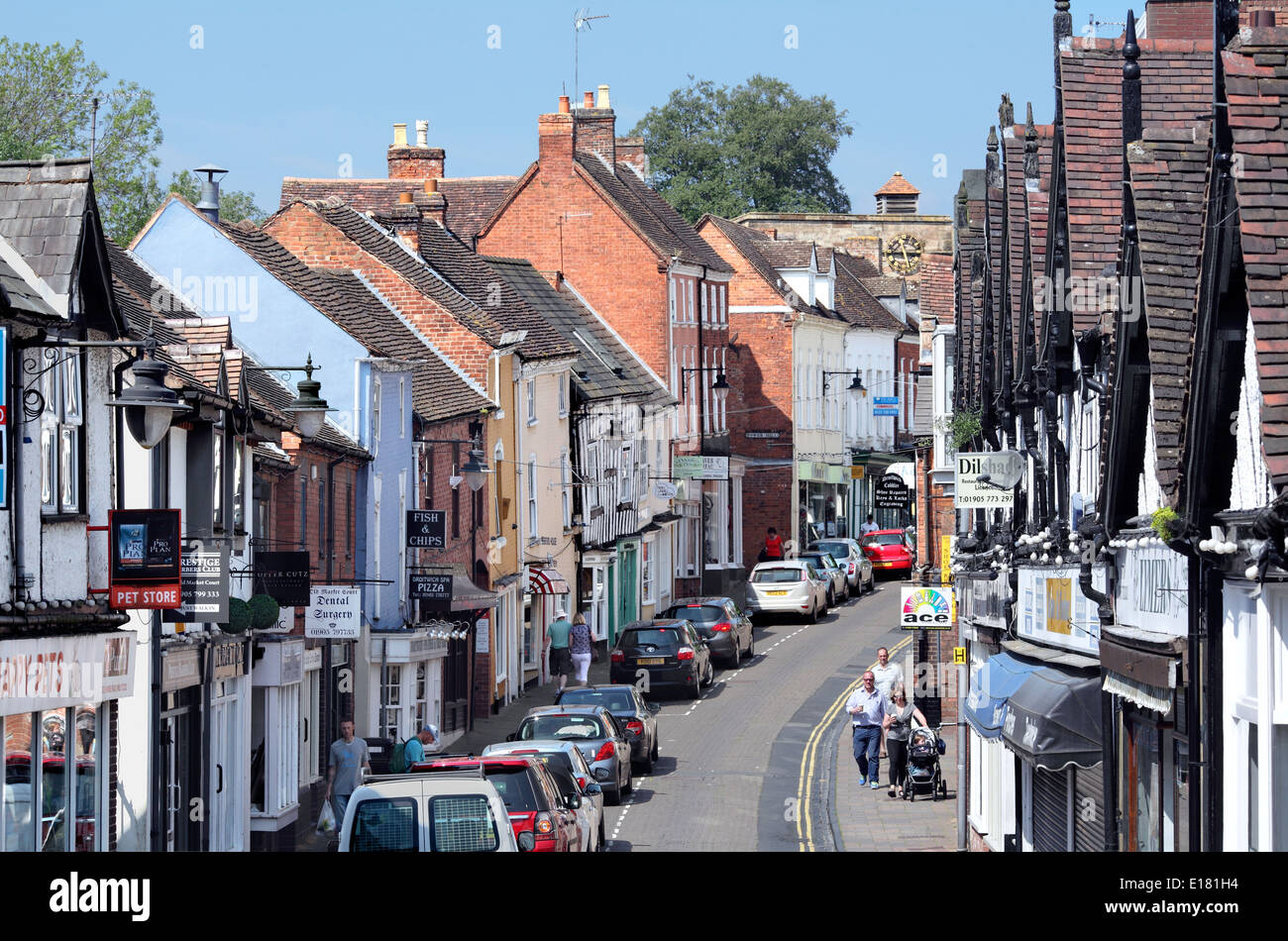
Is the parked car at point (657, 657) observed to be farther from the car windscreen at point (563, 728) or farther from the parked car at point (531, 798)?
the parked car at point (531, 798)

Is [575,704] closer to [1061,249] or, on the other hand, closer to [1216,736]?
[1061,249]

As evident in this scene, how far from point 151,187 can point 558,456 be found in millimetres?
20626

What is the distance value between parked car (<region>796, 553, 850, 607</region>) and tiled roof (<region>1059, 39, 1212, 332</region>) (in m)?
35.6

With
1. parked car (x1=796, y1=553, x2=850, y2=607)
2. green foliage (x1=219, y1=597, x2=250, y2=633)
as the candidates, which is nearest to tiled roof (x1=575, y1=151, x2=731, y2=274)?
parked car (x1=796, y1=553, x2=850, y2=607)

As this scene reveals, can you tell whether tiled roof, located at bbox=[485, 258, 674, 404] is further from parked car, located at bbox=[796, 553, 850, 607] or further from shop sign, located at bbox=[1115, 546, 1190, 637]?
shop sign, located at bbox=[1115, 546, 1190, 637]

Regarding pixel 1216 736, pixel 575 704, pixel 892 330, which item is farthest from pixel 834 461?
pixel 1216 736

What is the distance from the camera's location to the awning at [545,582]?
41.4m

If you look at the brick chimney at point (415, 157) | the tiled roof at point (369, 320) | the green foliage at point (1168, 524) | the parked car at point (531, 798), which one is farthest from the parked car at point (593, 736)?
the brick chimney at point (415, 157)

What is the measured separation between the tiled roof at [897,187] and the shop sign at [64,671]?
268 feet

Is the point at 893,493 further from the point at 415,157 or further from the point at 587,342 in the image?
the point at 415,157

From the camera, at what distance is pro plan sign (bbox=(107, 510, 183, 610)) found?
17422 mm

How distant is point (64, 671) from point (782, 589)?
3384cm

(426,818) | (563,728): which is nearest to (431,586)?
(563,728)

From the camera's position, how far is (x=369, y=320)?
35.5 m
